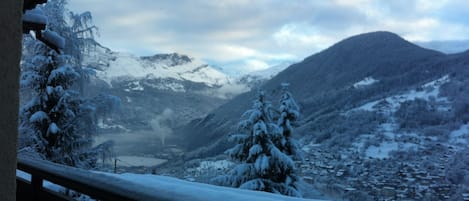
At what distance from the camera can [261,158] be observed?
593 inches

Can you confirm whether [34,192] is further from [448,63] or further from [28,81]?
[448,63]

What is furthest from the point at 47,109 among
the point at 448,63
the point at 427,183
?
the point at 448,63

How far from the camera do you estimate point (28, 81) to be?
479 inches

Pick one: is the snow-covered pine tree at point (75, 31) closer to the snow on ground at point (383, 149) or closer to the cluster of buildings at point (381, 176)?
the cluster of buildings at point (381, 176)

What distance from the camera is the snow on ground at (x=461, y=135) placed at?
35.4 meters

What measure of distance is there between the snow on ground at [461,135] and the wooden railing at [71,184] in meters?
37.3

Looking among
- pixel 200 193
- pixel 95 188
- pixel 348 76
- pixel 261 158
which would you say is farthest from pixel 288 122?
pixel 348 76

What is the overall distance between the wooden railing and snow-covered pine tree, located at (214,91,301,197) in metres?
11.5

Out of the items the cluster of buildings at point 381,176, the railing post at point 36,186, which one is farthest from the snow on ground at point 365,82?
the railing post at point 36,186

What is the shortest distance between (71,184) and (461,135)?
132 ft

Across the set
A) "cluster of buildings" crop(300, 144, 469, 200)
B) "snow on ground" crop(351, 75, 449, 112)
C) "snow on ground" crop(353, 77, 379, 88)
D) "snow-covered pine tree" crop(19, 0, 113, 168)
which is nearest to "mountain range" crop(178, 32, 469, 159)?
"snow on ground" crop(353, 77, 379, 88)

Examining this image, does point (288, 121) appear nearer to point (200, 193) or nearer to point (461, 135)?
point (200, 193)

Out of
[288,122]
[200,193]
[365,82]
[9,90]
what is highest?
[365,82]

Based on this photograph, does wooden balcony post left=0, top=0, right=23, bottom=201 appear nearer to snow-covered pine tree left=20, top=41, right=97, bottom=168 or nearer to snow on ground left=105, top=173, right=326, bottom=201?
snow on ground left=105, top=173, right=326, bottom=201
